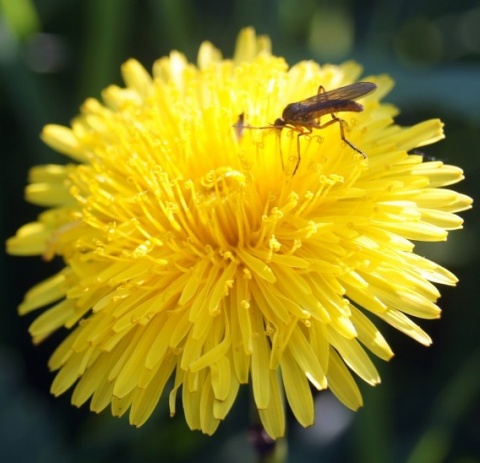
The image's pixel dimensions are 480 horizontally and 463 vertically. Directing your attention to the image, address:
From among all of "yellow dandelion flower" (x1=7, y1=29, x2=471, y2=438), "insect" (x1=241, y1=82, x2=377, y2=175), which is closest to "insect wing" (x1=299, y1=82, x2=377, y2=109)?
"insect" (x1=241, y1=82, x2=377, y2=175)

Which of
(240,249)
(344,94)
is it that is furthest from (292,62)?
(240,249)

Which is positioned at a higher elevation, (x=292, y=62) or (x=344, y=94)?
(x=344, y=94)

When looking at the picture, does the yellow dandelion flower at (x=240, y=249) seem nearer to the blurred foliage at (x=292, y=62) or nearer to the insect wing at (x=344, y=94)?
the insect wing at (x=344, y=94)

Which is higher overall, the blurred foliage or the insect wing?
the insect wing

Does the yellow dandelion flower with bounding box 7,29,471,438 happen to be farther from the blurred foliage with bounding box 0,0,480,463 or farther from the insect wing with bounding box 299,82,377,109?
the blurred foliage with bounding box 0,0,480,463

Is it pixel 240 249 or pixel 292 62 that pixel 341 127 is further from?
pixel 292 62

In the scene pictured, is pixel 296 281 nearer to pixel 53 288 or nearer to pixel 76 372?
pixel 76 372

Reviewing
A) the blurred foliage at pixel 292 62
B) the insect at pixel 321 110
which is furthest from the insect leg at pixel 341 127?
the blurred foliage at pixel 292 62
